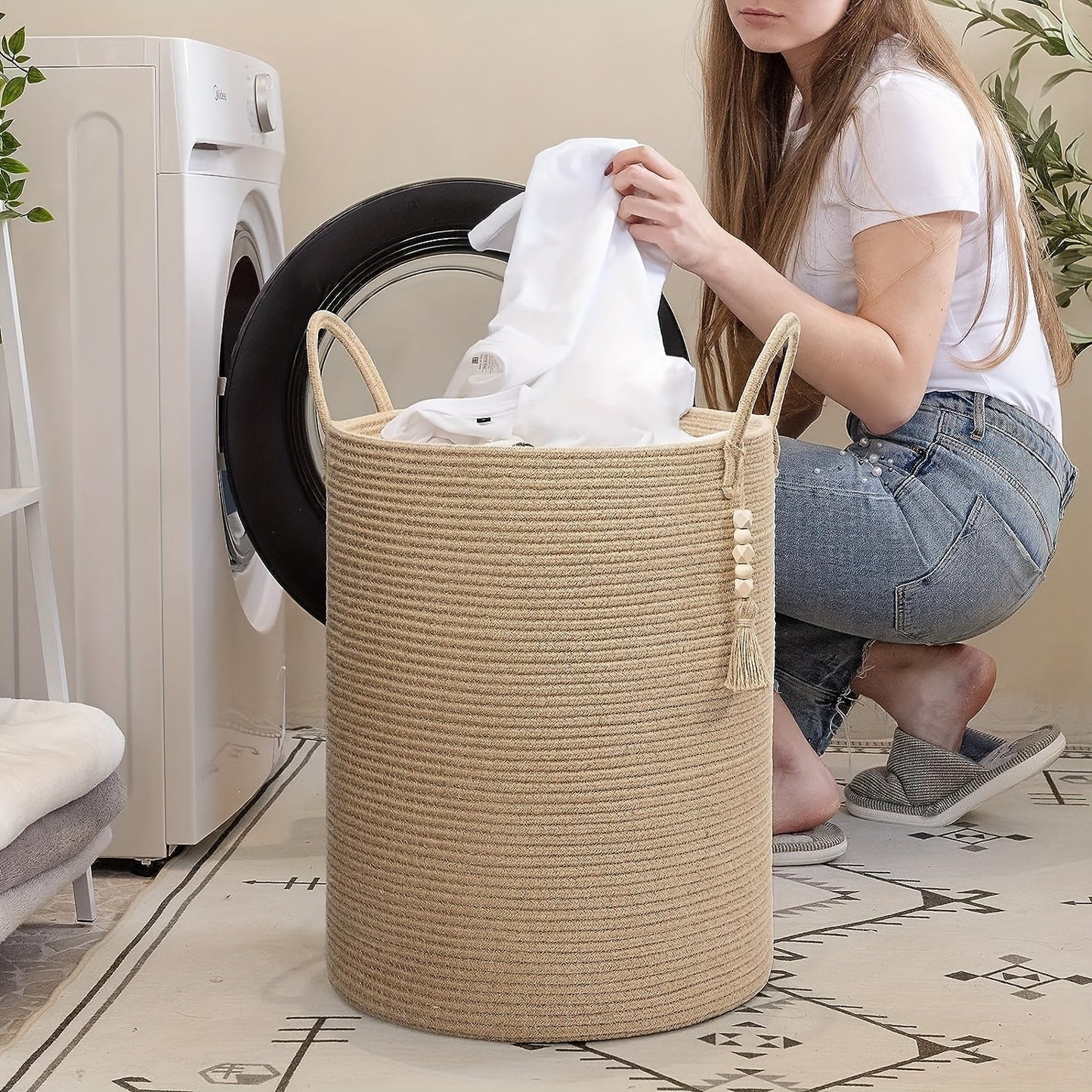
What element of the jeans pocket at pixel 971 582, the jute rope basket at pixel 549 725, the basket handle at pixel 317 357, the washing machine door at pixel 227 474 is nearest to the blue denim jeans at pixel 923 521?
the jeans pocket at pixel 971 582

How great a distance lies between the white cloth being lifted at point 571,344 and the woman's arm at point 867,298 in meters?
0.04

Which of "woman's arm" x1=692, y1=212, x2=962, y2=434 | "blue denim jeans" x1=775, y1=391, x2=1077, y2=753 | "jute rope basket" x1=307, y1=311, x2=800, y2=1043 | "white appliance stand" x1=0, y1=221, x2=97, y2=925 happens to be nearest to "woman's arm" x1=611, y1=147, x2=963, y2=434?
"woman's arm" x1=692, y1=212, x2=962, y2=434

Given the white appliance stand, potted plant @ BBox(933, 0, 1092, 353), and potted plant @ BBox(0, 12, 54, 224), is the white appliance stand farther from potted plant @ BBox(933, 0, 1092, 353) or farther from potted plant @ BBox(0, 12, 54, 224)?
potted plant @ BBox(933, 0, 1092, 353)

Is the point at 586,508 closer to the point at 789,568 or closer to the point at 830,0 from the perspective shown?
the point at 789,568

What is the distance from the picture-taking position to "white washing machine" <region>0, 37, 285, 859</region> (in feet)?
4.64

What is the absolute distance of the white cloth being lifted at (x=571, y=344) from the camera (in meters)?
1.17

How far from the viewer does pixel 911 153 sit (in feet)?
4.41

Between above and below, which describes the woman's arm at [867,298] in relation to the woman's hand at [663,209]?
below

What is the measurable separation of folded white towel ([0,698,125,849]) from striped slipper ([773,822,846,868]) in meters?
0.73

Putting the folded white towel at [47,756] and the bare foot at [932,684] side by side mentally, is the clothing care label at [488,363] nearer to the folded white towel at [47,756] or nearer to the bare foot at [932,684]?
the folded white towel at [47,756]

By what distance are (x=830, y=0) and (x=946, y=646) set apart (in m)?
0.76

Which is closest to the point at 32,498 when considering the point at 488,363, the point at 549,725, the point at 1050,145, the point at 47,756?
the point at 47,756

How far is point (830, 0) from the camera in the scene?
55.9 inches

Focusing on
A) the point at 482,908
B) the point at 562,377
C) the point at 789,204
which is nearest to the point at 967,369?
the point at 789,204
